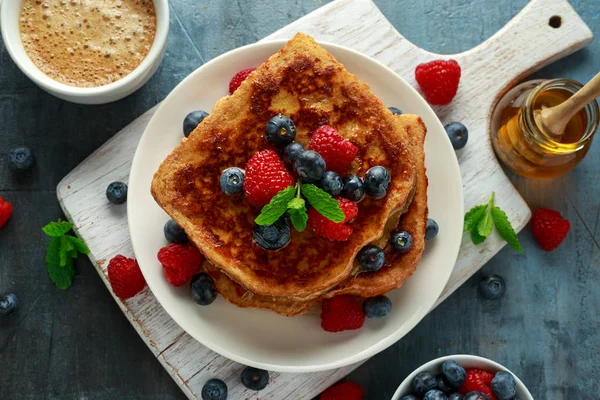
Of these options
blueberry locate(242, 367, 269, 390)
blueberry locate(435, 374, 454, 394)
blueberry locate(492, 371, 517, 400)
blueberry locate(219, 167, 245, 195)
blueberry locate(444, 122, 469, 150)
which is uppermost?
blueberry locate(219, 167, 245, 195)

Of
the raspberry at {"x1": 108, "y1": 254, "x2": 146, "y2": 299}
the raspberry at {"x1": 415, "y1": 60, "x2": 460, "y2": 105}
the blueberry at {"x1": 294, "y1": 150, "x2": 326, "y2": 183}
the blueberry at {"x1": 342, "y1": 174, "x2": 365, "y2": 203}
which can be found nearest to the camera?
the blueberry at {"x1": 294, "y1": 150, "x2": 326, "y2": 183}

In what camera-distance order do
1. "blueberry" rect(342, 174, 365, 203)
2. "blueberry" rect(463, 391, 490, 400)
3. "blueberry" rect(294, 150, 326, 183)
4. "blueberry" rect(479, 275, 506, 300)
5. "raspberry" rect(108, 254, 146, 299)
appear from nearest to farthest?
"blueberry" rect(294, 150, 326, 183) < "blueberry" rect(342, 174, 365, 203) < "blueberry" rect(463, 391, 490, 400) < "raspberry" rect(108, 254, 146, 299) < "blueberry" rect(479, 275, 506, 300)

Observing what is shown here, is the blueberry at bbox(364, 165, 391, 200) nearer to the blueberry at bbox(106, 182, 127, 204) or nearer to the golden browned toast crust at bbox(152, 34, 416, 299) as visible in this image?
the golden browned toast crust at bbox(152, 34, 416, 299)

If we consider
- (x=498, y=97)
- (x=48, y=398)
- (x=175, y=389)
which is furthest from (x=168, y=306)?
(x=498, y=97)

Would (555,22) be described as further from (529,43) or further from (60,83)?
(60,83)

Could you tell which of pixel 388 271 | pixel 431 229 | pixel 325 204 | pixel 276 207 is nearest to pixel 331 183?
pixel 325 204

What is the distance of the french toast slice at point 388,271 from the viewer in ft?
6.82

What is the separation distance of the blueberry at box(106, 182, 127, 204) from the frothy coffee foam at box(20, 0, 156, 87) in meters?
0.37

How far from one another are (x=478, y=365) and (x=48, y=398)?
1.61 metres

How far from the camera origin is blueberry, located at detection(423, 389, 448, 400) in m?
2.18

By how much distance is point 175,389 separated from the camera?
8.02 ft

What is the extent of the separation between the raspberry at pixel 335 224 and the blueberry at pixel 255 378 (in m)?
0.68

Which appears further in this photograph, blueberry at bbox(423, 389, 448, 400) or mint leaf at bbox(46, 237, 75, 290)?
mint leaf at bbox(46, 237, 75, 290)

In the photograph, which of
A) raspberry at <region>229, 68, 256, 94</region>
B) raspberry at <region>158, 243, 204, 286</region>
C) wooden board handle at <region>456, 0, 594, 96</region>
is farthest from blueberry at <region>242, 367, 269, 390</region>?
wooden board handle at <region>456, 0, 594, 96</region>
